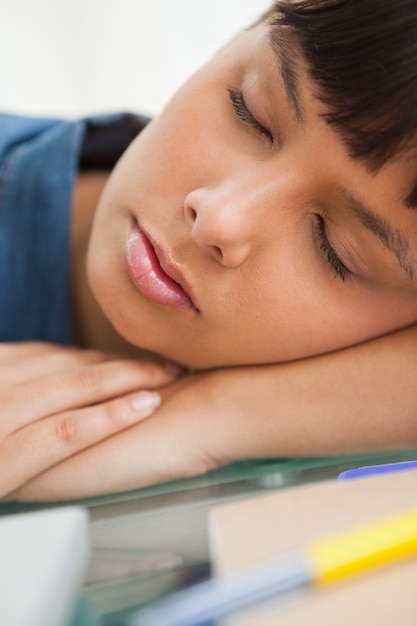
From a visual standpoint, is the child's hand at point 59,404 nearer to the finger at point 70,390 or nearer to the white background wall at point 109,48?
the finger at point 70,390

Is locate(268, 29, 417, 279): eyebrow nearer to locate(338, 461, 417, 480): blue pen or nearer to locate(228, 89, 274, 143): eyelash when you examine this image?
locate(228, 89, 274, 143): eyelash

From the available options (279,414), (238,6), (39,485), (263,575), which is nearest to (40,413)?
(39,485)

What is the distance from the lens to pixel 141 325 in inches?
20.9

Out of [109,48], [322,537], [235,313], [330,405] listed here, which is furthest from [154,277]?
[109,48]

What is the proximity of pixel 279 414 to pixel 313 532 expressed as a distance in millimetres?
228

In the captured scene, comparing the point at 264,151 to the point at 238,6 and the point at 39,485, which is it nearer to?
the point at 39,485

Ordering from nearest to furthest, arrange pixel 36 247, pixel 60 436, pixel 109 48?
pixel 60 436
pixel 36 247
pixel 109 48

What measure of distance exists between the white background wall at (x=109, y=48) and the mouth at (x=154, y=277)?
74 centimetres

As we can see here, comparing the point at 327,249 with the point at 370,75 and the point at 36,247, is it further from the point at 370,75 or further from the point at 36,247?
the point at 36,247

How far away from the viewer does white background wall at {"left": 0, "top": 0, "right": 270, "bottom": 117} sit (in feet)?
3.76

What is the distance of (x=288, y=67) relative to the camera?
447 mm

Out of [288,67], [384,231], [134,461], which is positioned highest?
[288,67]

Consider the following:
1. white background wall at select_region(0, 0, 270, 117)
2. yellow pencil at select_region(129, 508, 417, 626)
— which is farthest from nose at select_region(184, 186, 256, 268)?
white background wall at select_region(0, 0, 270, 117)

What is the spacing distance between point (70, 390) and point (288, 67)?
0.94 feet
